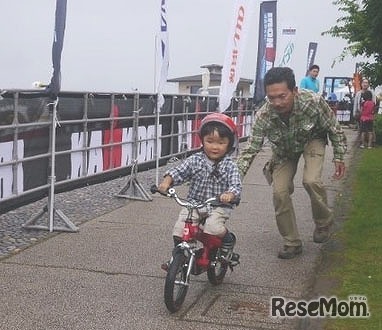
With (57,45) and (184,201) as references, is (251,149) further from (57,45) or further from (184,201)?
(57,45)

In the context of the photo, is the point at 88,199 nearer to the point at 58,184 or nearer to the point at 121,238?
the point at 58,184

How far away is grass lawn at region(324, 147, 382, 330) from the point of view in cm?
473

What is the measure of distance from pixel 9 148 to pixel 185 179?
2.45 meters

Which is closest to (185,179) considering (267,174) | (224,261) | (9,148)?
(224,261)

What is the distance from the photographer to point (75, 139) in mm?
8250

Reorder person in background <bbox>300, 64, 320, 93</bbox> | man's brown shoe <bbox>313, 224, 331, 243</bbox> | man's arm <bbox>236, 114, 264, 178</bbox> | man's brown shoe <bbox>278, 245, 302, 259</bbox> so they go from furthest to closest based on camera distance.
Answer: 1. person in background <bbox>300, 64, 320, 93</bbox>
2. man's brown shoe <bbox>313, 224, 331, 243</bbox>
3. man's brown shoe <bbox>278, 245, 302, 259</bbox>
4. man's arm <bbox>236, 114, 264, 178</bbox>

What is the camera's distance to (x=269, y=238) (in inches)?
295

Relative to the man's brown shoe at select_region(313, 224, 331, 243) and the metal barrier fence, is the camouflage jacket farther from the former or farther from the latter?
the metal barrier fence

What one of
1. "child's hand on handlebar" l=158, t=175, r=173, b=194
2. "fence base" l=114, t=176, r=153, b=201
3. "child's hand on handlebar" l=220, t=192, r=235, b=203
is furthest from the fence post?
"child's hand on handlebar" l=220, t=192, r=235, b=203

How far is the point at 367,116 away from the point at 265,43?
4.52 m

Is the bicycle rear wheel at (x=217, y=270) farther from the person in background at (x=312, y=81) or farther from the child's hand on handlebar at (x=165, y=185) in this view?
the person in background at (x=312, y=81)

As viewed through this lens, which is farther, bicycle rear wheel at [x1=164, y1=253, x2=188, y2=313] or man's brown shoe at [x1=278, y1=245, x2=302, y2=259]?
man's brown shoe at [x1=278, y1=245, x2=302, y2=259]

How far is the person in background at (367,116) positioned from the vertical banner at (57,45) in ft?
42.5

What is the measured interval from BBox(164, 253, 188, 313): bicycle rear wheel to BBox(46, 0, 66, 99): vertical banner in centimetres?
321
